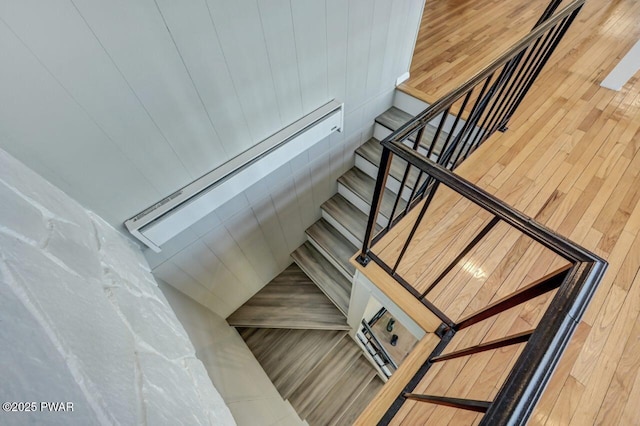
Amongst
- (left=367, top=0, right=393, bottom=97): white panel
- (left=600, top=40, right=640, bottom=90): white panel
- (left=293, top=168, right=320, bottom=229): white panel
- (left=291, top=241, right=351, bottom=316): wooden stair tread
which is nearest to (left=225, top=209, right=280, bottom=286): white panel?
(left=291, top=241, right=351, bottom=316): wooden stair tread

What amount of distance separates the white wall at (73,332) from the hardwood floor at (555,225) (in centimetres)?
111

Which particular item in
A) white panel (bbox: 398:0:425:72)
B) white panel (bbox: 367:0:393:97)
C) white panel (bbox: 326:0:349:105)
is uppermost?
white panel (bbox: 398:0:425:72)

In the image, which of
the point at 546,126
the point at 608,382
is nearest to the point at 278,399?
the point at 608,382

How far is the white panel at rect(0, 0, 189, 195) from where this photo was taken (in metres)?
0.71

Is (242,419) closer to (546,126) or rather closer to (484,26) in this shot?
(546,126)

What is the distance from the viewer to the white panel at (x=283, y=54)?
1160mm

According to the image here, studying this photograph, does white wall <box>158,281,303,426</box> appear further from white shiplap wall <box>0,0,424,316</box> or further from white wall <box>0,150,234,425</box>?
white wall <box>0,150,234,425</box>

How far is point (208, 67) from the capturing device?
1102mm

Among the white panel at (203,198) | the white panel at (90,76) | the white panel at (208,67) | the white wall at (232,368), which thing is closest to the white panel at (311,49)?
the white panel at (203,198)

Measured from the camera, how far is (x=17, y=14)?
68 centimetres

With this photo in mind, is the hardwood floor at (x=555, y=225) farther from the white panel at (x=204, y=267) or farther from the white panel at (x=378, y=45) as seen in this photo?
the white panel at (x=204, y=267)

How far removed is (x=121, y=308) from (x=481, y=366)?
4.69 feet

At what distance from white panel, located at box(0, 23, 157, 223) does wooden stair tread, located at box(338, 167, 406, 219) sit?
1774 mm

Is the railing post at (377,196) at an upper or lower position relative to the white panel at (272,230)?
lower
